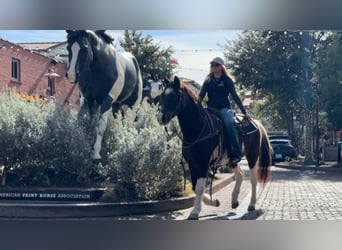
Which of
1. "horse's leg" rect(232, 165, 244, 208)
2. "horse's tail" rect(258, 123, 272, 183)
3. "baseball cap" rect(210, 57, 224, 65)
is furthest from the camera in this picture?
"horse's tail" rect(258, 123, 272, 183)

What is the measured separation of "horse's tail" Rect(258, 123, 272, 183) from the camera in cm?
402

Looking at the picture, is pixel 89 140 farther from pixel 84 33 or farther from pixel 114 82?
pixel 84 33

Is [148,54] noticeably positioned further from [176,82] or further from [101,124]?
[101,124]

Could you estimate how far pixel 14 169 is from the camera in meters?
4.04

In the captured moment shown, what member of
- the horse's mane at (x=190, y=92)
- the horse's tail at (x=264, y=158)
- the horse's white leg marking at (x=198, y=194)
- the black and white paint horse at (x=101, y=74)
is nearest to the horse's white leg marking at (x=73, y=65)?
the black and white paint horse at (x=101, y=74)

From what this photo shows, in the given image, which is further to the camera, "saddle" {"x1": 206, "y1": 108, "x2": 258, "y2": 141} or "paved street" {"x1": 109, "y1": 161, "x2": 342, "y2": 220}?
"saddle" {"x1": 206, "y1": 108, "x2": 258, "y2": 141}

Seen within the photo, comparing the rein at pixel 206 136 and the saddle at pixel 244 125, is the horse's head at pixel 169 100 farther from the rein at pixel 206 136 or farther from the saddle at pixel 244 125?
the saddle at pixel 244 125

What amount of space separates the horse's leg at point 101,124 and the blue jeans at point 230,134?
3.07 ft

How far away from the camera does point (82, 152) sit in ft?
13.1

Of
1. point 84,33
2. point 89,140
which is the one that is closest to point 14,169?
point 89,140

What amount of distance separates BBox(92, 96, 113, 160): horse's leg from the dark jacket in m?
0.78

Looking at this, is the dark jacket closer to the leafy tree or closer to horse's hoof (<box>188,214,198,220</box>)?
the leafy tree

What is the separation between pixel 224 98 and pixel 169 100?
453mm

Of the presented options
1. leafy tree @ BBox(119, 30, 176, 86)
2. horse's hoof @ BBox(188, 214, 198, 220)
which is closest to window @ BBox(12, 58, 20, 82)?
leafy tree @ BBox(119, 30, 176, 86)
